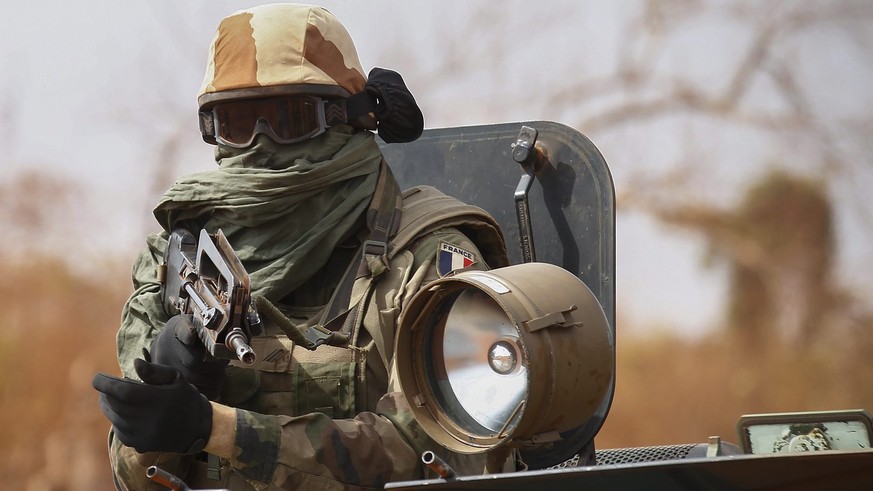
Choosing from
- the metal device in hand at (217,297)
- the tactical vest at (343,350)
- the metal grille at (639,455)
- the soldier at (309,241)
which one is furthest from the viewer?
the metal grille at (639,455)

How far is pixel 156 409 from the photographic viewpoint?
2500 mm

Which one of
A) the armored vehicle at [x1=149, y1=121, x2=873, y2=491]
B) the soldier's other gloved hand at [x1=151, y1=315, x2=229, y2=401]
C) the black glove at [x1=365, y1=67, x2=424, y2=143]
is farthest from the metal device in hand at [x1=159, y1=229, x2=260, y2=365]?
the black glove at [x1=365, y1=67, x2=424, y2=143]

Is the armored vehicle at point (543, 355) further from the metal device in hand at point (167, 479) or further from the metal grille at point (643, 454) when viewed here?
the metal device in hand at point (167, 479)

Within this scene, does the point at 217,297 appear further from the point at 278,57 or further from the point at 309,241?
the point at 278,57

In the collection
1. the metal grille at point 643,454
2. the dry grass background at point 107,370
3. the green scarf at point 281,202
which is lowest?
the dry grass background at point 107,370

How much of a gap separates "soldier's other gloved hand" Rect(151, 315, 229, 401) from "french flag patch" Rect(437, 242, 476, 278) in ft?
1.69

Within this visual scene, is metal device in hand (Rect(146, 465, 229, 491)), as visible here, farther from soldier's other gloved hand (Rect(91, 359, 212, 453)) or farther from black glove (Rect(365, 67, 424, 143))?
black glove (Rect(365, 67, 424, 143))

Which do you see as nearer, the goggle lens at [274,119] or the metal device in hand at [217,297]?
the metal device in hand at [217,297]

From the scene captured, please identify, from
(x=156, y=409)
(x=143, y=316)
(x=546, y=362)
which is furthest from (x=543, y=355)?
(x=143, y=316)

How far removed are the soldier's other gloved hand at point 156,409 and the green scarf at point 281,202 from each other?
451 millimetres

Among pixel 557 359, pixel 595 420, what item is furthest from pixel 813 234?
pixel 557 359

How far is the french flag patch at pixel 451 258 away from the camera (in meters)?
2.93

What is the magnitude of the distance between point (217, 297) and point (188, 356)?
7.6 inches

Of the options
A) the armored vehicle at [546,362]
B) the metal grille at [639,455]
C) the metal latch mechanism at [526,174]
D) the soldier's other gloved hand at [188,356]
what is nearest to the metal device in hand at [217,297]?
the soldier's other gloved hand at [188,356]
